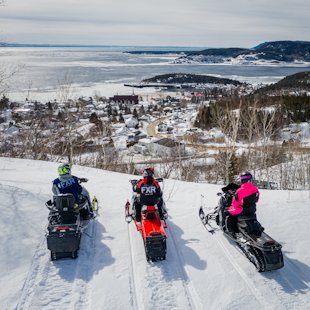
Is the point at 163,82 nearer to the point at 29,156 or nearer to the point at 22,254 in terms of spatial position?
the point at 29,156

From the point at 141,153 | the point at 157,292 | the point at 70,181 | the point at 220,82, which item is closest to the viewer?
the point at 157,292

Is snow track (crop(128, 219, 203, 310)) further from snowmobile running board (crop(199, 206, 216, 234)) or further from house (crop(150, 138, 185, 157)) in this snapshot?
house (crop(150, 138, 185, 157))

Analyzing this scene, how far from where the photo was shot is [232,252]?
6637mm

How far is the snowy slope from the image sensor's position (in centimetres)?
515

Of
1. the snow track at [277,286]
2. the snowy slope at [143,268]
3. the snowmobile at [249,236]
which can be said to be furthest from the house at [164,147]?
the snow track at [277,286]

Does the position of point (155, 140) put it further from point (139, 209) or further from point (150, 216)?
point (150, 216)

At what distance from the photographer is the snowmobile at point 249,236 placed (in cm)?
573

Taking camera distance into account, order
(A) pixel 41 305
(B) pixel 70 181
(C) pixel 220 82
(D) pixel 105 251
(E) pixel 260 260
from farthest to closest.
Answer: (C) pixel 220 82 < (B) pixel 70 181 < (D) pixel 105 251 < (E) pixel 260 260 < (A) pixel 41 305

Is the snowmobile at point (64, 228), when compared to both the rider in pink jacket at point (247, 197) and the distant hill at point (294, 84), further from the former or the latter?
the distant hill at point (294, 84)

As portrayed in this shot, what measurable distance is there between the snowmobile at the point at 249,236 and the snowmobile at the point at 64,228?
3.16 meters

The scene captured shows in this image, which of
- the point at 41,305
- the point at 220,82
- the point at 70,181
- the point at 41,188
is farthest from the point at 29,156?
the point at 220,82

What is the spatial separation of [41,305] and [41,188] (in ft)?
19.5

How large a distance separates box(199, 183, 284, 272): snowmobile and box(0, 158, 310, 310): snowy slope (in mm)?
214

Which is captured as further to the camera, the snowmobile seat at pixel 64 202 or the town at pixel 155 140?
the town at pixel 155 140
